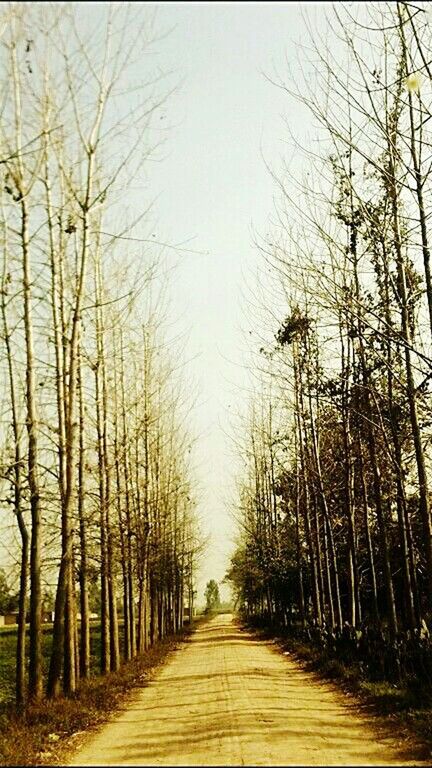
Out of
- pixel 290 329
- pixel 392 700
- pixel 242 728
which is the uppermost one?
pixel 290 329

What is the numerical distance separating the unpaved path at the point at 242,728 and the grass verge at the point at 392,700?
0.24m

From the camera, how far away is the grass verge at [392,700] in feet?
28.6

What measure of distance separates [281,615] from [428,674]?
90.6ft

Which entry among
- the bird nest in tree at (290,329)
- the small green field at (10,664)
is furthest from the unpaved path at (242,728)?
the bird nest in tree at (290,329)

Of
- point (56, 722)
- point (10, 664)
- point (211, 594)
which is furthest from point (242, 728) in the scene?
point (211, 594)

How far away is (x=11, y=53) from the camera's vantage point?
34.5ft

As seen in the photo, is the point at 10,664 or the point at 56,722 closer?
the point at 56,722

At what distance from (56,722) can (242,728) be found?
3.09 metres

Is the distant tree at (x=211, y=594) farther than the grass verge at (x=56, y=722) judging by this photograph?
Yes

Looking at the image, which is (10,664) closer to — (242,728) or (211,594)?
(242,728)

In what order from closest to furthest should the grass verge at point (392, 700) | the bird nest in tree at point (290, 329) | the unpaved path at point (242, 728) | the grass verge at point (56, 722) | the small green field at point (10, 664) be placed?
the unpaved path at point (242, 728) < the grass verge at point (56, 722) < the grass verge at point (392, 700) < the bird nest in tree at point (290, 329) < the small green field at point (10, 664)

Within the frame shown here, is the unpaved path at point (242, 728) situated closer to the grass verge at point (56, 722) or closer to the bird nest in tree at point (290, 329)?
the grass verge at point (56, 722)

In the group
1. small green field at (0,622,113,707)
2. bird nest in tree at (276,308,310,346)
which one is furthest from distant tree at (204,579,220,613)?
bird nest in tree at (276,308,310,346)

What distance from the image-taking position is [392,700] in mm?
11141
